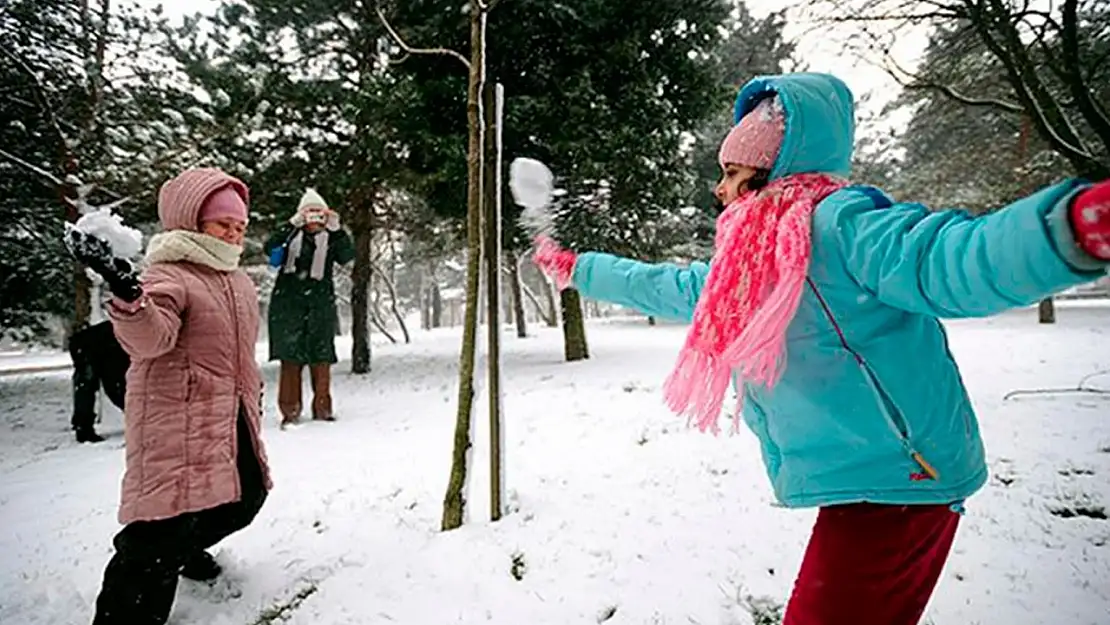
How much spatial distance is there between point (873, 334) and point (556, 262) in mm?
1109

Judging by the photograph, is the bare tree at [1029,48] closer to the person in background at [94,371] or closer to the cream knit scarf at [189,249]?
the cream knit scarf at [189,249]

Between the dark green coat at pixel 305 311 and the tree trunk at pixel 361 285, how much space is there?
15.2 feet

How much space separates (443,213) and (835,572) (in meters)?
9.32

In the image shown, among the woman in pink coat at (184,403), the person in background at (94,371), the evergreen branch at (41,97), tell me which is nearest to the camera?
the woman in pink coat at (184,403)

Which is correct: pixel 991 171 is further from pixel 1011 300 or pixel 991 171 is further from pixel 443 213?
pixel 1011 300

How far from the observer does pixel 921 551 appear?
4.51 feet

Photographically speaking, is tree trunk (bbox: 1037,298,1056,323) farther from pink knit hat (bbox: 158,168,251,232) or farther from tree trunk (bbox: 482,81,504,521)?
pink knit hat (bbox: 158,168,251,232)

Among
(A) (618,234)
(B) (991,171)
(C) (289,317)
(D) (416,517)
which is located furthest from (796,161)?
(B) (991,171)

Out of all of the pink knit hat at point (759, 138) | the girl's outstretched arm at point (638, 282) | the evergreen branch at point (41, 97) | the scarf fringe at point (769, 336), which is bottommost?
the scarf fringe at point (769, 336)

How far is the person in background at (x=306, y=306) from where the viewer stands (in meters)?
6.54

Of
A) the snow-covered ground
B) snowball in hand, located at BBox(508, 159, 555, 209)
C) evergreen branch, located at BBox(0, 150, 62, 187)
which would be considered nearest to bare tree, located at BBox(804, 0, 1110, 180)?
the snow-covered ground

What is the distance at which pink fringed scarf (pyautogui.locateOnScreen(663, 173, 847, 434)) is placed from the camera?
1.34 meters

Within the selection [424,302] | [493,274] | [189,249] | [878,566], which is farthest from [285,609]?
[424,302]

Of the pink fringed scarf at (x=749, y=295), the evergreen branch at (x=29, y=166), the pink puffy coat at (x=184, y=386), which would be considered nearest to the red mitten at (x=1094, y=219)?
the pink fringed scarf at (x=749, y=295)
